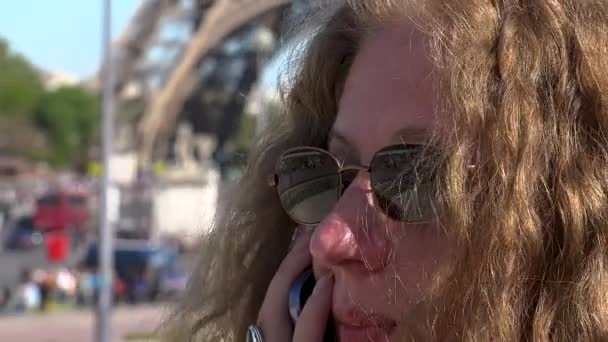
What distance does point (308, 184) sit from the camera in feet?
4.50

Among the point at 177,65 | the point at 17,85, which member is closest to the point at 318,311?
the point at 177,65

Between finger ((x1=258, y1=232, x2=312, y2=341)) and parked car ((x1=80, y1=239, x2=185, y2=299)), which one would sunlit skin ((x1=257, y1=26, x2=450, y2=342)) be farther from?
parked car ((x1=80, y1=239, x2=185, y2=299))

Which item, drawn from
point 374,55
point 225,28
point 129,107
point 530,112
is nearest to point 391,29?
point 374,55

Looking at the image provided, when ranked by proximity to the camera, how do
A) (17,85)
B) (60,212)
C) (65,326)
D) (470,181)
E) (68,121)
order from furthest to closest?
1. (68,121)
2. (17,85)
3. (60,212)
4. (65,326)
5. (470,181)

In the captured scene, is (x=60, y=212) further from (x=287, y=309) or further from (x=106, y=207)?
(x=287, y=309)

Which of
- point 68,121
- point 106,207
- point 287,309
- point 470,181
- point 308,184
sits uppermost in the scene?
point 470,181

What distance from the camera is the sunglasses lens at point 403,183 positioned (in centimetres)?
114

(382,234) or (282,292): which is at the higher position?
(382,234)

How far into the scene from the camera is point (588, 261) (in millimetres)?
1067

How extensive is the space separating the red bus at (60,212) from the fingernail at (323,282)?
35.2 metres

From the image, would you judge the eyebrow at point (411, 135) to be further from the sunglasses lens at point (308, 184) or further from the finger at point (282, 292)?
the finger at point (282, 292)

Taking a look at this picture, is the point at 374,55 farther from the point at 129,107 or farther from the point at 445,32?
the point at 129,107

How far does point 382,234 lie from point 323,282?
4.7 inches

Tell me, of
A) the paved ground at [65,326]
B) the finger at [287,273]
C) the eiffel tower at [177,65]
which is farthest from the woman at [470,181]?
the eiffel tower at [177,65]
